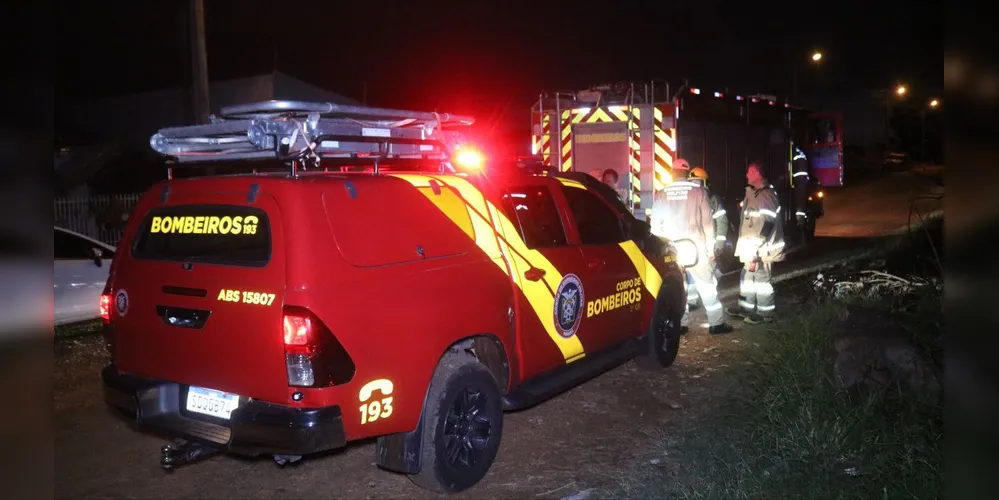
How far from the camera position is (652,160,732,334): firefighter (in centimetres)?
874

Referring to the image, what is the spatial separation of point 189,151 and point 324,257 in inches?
54.4

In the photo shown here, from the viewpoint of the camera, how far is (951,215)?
1.69 metres

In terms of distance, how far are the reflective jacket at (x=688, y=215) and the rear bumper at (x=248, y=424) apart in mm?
6116

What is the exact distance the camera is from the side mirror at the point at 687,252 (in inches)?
350

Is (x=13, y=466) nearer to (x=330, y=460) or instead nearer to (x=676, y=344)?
(x=330, y=460)

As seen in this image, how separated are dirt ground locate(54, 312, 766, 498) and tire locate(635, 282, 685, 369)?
14cm

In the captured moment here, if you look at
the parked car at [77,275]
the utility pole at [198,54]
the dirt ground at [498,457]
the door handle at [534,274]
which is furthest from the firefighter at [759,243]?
the utility pole at [198,54]

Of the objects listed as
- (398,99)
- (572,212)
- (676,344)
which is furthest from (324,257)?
(398,99)

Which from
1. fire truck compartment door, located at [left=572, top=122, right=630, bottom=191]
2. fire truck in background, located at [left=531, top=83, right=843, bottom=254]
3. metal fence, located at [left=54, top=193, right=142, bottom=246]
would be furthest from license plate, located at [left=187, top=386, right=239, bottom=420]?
metal fence, located at [left=54, top=193, right=142, bottom=246]

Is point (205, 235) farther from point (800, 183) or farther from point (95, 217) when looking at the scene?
point (800, 183)

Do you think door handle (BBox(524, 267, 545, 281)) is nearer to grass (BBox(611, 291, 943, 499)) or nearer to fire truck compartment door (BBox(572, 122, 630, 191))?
grass (BBox(611, 291, 943, 499))

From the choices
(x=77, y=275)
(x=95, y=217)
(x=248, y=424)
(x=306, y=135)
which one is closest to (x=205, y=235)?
(x=306, y=135)

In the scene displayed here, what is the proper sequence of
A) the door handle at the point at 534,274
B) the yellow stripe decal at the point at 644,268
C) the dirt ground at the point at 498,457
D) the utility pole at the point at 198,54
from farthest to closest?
the utility pole at the point at 198,54 < the yellow stripe decal at the point at 644,268 < the door handle at the point at 534,274 < the dirt ground at the point at 498,457

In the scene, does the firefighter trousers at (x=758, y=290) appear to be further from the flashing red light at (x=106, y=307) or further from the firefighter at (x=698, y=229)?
the flashing red light at (x=106, y=307)
